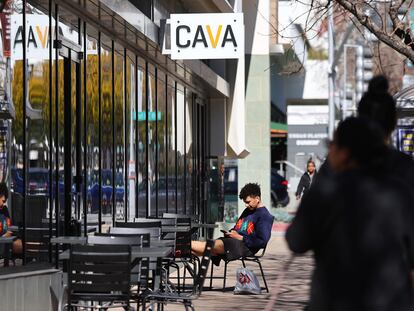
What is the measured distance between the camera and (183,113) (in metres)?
21.9

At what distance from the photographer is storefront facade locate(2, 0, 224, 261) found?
1111 centimetres

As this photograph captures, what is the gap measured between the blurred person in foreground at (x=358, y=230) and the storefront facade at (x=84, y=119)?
5841 mm

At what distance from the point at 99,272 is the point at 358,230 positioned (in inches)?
177

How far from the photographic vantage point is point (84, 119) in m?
13.5

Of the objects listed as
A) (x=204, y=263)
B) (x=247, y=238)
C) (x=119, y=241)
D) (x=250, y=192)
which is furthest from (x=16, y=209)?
(x=250, y=192)

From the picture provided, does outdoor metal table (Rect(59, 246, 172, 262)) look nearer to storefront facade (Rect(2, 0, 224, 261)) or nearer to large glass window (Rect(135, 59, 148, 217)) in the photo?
storefront facade (Rect(2, 0, 224, 261))

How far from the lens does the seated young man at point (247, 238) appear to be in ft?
47.3

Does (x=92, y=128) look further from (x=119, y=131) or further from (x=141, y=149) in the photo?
(x=141, y=149)

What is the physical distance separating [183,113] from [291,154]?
127ft

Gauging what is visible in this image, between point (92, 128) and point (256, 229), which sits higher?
point (92, 128)

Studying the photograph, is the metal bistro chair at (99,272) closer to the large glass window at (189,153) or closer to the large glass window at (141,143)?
the large glass window at (141,143)

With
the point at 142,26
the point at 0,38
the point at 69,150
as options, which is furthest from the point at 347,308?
the point at 142,26

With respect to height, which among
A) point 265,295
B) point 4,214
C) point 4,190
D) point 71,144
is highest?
point 71,144

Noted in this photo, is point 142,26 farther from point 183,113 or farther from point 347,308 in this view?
point 347,308
